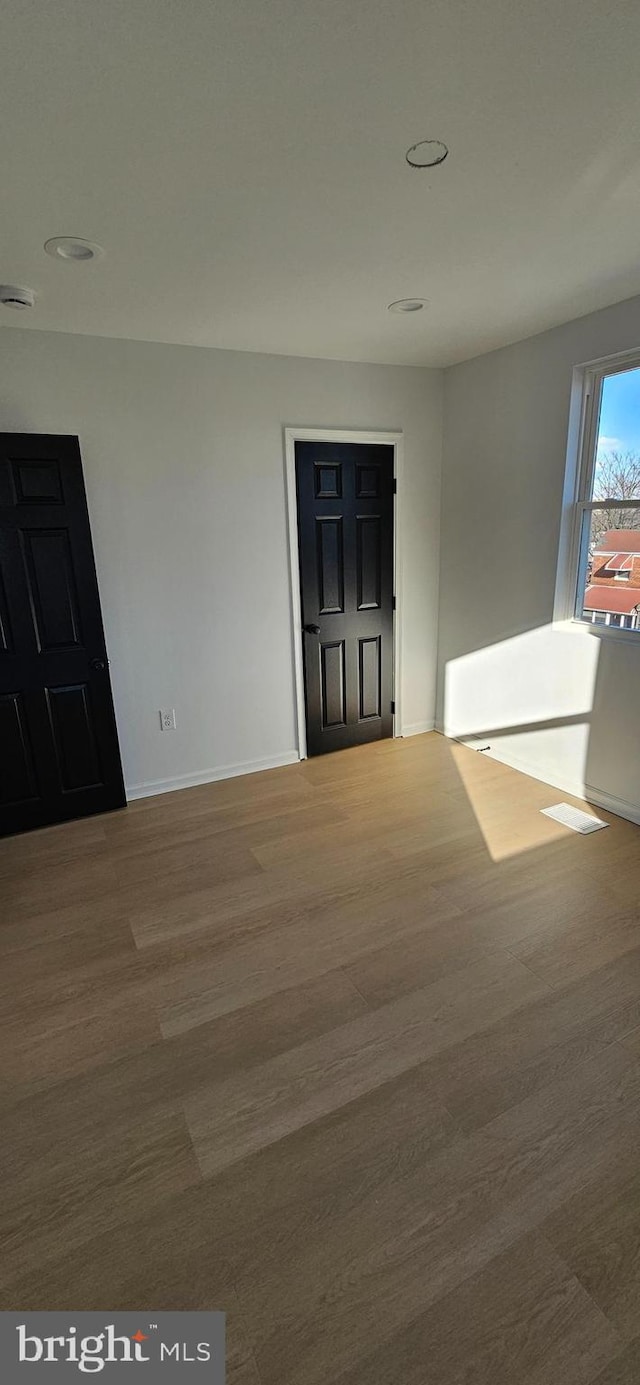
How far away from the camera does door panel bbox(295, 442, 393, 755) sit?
12.2 feet

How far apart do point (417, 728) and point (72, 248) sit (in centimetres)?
348

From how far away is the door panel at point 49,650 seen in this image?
9.50ft

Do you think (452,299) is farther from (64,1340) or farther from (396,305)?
(64,1340)

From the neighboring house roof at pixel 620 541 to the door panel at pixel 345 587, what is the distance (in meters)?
1.41

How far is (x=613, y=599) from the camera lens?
10.1 ft

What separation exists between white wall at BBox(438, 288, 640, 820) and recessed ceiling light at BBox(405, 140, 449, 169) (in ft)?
5.21

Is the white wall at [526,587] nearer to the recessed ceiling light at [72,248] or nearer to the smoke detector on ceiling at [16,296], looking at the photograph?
the recessed ceiling light at [72,248]

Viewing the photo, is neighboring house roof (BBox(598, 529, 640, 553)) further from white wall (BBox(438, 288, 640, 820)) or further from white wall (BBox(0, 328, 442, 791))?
white wall (BBox(0, 328, 442, 791))

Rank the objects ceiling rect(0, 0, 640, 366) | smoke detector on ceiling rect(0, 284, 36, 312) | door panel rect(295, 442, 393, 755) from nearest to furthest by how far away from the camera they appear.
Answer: ceiling rect(0, 0, 640, 366), smoke detector on ceiling rect(0, 284, 36, 312), door panel rect(295, 442, 393, 755)

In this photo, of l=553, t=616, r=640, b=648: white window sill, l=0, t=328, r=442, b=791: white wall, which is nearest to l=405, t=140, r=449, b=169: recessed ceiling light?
l=0, t=328, r=442, b=791: white wall

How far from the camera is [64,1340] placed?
3.91 ft

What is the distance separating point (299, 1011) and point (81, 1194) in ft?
2.49

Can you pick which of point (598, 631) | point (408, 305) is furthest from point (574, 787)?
point (408, 305)

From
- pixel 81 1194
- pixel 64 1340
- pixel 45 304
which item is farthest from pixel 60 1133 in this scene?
pixel 45 304
